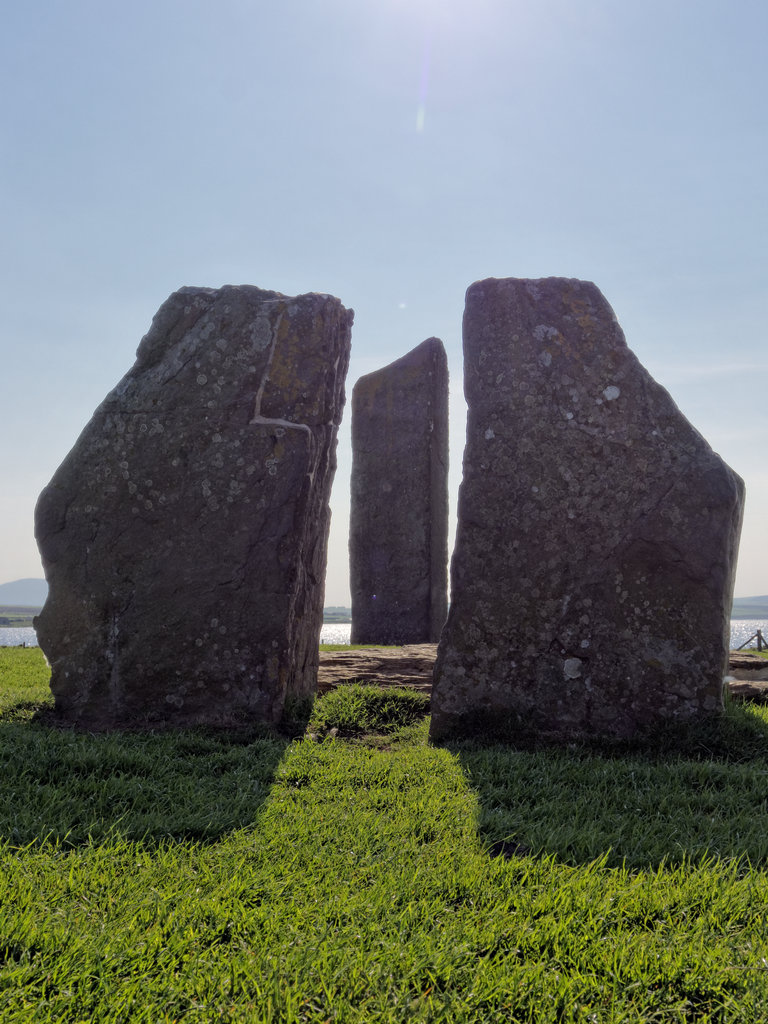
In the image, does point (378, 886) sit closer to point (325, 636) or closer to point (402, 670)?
point (402, 670)

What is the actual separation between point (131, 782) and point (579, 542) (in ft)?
10.9

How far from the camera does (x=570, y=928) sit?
274cm

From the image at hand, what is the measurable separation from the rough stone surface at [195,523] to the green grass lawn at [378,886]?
3.04ft

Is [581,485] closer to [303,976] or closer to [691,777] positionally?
[691,777]

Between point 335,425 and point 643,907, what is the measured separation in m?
4.58

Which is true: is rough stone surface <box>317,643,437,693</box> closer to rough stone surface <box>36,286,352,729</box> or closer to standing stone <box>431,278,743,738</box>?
rough stone surface <box>36,286,352,729</box>

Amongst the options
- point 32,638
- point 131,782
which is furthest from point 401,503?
point 32,638

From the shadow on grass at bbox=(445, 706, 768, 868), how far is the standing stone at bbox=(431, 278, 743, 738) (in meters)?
0.24

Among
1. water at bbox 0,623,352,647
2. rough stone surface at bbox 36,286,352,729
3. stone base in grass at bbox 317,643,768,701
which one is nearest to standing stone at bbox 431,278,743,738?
rough stone surface at bbox 36,286,352,729

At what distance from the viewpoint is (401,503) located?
12562 millimetres

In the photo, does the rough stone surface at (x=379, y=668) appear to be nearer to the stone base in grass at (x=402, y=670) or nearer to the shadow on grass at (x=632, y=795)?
the stone base in grass at (x=402, y=670)

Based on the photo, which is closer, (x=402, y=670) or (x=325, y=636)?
(x=402, y=670)

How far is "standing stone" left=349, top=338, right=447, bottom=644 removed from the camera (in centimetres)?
1244

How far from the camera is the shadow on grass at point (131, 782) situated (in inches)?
140
